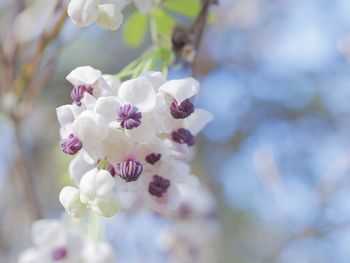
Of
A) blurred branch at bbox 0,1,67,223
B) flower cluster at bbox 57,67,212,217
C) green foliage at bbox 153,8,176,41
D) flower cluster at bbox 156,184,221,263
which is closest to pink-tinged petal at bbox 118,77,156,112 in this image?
flower cluster at bbox 57,67,212,217

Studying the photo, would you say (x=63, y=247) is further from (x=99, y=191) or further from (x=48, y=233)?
(x=99, y=191)

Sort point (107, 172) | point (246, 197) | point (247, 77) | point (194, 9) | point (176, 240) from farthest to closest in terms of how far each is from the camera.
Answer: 1. point (246, 197)
2. point (247, 77)
3. point (176, 240)
4. point (194, 9)
5. point (107, 172)

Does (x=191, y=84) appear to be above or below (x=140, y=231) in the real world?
below

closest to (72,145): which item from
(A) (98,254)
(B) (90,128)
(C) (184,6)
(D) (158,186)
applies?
(B) (90,128)

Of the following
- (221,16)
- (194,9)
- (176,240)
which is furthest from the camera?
(221,16)

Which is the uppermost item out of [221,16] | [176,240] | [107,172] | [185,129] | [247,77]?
[247,77]

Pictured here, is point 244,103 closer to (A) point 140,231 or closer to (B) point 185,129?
(A) point 140,231

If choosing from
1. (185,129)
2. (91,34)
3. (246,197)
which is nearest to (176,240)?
(185,129)
